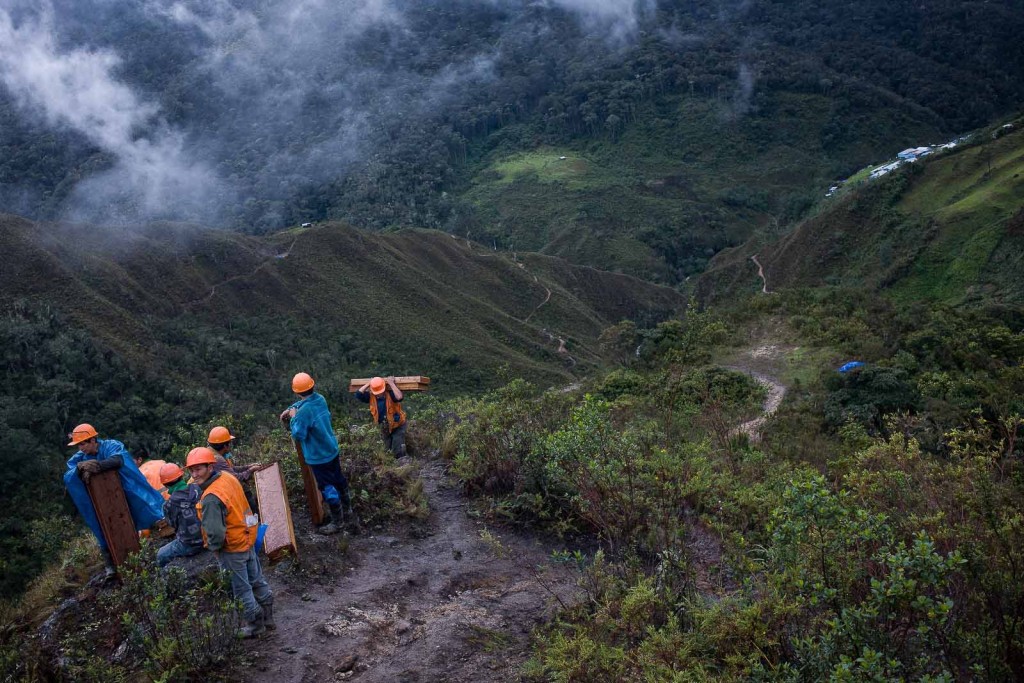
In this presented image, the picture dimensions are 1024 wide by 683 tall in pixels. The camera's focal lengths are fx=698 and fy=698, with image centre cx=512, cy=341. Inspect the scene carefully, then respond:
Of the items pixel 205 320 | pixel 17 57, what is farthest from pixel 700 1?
pixel 205 320

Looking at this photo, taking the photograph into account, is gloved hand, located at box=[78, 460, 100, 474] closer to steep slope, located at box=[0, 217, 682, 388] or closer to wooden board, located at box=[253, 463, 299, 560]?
wooden board, located at box=[253, 463, 299, 560]

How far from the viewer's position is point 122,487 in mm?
5145

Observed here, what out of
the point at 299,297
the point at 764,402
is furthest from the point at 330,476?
the point at 299,297

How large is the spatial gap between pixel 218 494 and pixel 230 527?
0.22 m

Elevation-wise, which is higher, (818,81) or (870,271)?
(818,81)

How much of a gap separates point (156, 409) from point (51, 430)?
9.68 feet

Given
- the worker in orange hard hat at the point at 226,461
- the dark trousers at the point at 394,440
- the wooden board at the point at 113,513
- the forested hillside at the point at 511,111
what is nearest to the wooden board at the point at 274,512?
the worker in orange hard hat at the point at 226,461

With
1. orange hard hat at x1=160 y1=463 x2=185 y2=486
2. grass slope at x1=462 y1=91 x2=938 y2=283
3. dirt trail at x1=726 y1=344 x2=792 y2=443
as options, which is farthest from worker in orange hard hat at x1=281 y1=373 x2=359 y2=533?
grass slope at x1=462 y1=91 x2=938 y2=283

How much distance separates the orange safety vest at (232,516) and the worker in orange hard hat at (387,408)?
352 cm

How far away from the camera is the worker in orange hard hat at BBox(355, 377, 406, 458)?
7.96 meters

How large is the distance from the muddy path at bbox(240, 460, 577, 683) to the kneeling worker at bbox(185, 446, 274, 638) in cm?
30

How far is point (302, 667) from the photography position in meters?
4.14

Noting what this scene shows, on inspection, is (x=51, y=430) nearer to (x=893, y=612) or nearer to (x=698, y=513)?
(x=698, y=513)

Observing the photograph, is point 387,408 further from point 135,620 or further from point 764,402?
point 764,402
